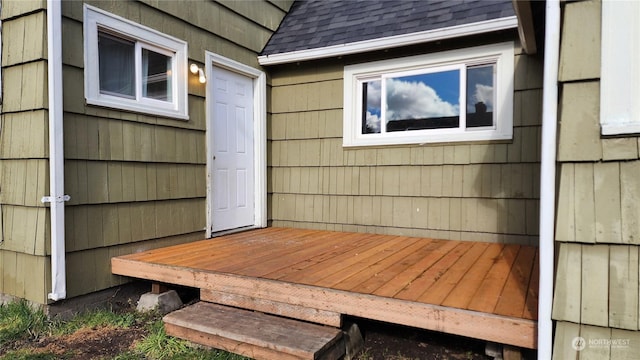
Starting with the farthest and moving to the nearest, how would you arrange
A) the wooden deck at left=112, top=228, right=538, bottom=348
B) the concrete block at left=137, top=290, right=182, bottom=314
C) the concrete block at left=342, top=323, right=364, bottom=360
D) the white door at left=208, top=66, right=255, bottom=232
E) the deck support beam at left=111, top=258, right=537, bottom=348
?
1. the white door at left=208, top=66, right=255, bottom=232
2. the concrete block at left=137, top=290, right=182, bottom=314
3. the concrete block at left=342, top=323, right=364, bottom=360
4. the wooden deck at left=112, top=228, right=538, bottom=348
5. the deck support beam at left=111, top=258, right=537, bottom=348

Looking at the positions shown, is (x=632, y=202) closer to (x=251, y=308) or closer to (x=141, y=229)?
(x=251, y=308)

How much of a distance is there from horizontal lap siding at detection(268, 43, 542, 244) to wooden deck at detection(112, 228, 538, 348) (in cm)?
33

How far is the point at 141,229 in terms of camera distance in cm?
329

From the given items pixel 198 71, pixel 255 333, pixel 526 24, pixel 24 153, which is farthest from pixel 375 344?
pixel 198 71

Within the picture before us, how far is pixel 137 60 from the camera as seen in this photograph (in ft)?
10.8

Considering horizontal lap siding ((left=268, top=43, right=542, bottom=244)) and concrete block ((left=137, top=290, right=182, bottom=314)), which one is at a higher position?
horizontal lap siding ((left=268, top=43, right=542, bottom=244))

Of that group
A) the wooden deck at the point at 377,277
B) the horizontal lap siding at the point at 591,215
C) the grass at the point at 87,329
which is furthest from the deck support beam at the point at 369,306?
the grass at the point at 87,329

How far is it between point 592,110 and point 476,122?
2261 mm

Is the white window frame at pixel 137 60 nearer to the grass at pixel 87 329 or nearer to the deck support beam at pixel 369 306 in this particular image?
the deck support beam at pixel 369 306

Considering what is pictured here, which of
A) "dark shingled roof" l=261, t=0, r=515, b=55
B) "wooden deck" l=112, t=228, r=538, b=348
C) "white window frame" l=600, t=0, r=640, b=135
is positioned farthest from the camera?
"dark shingled roof" l=261, t=0, r=515, b=55

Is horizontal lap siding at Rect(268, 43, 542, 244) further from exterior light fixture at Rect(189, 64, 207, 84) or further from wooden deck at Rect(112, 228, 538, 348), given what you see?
exterior light fixture at Rect(189, 64, 207, 84)

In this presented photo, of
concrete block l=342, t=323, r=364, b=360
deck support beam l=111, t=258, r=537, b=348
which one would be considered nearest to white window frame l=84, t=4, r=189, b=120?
deck support beam l=111, t=258, r=537, b=348

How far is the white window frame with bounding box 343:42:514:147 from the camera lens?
11.6 ft

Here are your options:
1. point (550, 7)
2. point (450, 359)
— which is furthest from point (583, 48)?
point (450, 359)
